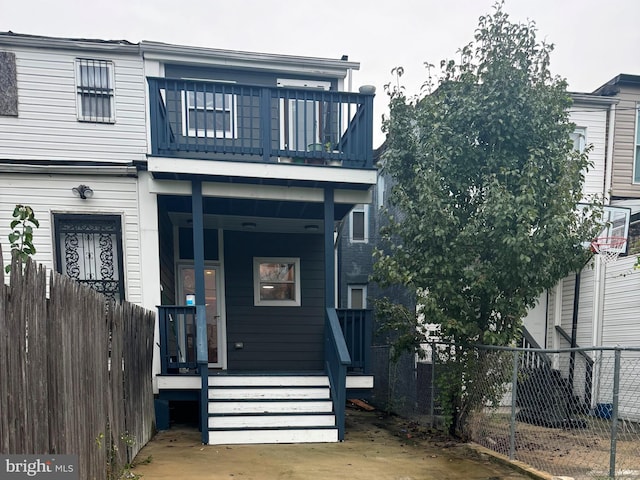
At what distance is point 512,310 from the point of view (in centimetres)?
480

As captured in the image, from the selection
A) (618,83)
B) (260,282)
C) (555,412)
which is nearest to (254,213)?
(260,282)

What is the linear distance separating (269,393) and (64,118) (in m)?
5.17

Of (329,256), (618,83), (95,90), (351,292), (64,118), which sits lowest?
(351,292)

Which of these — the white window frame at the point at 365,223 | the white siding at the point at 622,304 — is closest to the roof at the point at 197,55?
the white window frame at the point at 365,223

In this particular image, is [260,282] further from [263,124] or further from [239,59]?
[239,59]

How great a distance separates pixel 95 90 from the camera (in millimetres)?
6324

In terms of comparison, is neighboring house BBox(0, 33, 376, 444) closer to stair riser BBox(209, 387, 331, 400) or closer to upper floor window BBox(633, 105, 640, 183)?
stair riser BBox(209, 387, 331, 400)

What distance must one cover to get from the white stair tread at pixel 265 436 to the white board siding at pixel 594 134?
302 inches

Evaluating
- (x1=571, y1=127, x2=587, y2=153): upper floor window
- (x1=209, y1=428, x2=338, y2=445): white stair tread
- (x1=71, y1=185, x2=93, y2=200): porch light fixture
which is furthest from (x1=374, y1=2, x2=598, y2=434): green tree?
(x1=571, y1=127, x2=587, y2=153): upper floor window

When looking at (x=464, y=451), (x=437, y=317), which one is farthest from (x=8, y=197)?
(x=464, y=451)

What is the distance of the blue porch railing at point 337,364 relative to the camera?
16.5ft

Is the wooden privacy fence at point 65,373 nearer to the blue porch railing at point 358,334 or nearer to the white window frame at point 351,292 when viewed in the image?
the blue porch railing at point 358,334

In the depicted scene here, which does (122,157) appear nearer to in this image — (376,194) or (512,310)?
(512,310)

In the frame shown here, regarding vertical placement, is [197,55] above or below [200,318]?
above
